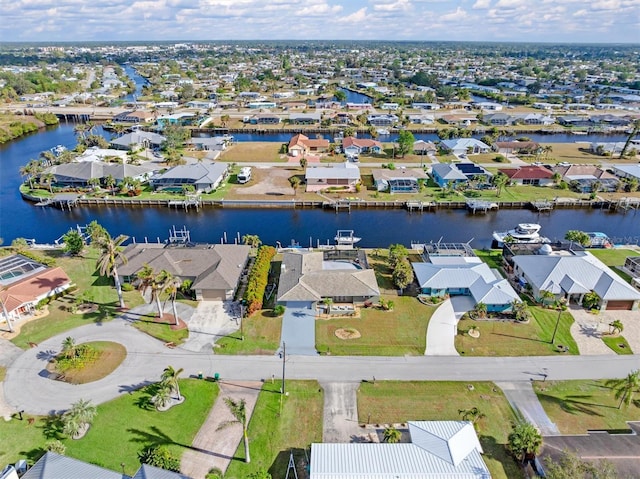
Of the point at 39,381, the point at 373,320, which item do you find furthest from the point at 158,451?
the point at 373,320

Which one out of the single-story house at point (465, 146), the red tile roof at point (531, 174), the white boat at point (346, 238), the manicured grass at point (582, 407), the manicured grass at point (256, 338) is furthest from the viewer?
the single-story house at point (465, 146)

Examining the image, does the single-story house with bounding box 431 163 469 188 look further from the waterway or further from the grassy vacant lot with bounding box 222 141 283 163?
the grassy vacant lot with bounding box 222 141 283 163

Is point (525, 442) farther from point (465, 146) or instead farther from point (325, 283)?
point (465, 146)

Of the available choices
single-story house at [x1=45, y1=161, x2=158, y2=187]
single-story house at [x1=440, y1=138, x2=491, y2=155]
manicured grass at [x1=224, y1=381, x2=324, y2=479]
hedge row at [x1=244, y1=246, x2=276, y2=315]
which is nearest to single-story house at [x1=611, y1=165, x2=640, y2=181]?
single-story house at [x1=440, y1=138, x2=491, y2=155]

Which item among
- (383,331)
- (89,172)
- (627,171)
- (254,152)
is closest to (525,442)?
(383,331)

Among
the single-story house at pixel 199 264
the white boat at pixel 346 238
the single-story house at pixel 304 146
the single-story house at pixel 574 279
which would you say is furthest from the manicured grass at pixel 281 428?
the single-story house at pixel 304 146

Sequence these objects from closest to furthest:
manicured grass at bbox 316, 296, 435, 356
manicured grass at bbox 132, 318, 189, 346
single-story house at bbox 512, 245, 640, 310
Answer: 1. manicured grass at bbox 316, 296, 435, 356
2. manicured grass at bbox 132, 318, 189, 346
3. single-story house at bbox 512, 245, 640, 310

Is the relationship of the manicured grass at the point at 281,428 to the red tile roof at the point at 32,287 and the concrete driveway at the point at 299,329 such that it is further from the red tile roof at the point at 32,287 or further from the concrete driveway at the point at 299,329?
the red tile roof at the point at 32,287
